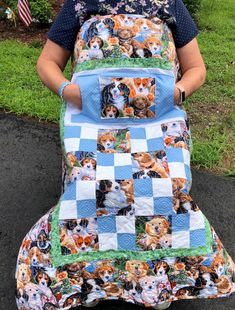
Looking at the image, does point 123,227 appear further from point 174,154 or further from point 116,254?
point 174,154

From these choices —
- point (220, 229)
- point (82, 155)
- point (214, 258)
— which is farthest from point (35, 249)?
point (220, 229)

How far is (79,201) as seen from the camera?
199cm

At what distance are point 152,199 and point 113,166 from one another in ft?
0.77

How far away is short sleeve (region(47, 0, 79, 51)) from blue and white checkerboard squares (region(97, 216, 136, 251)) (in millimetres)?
981

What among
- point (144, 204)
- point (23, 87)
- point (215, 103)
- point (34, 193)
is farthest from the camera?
point (23, 87)

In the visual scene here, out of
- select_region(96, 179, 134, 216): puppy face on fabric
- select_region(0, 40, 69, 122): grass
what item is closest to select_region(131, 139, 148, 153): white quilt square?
select_region(96, 179, 134, 216): puppy face on fabric

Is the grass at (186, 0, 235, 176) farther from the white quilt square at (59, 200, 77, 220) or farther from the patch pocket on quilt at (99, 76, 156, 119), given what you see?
the white quilt square at (59, 200, 77, 220)

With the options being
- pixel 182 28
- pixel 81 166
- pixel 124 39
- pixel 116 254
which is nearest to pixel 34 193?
pixel 81 166

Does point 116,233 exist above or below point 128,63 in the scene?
below

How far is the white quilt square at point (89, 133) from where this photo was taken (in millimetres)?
2160

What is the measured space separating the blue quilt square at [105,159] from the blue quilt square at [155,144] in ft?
0.60

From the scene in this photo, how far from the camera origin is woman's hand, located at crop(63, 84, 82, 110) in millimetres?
2191

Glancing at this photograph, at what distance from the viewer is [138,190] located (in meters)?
1.98

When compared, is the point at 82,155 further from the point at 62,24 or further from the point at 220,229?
the point at 220,229
